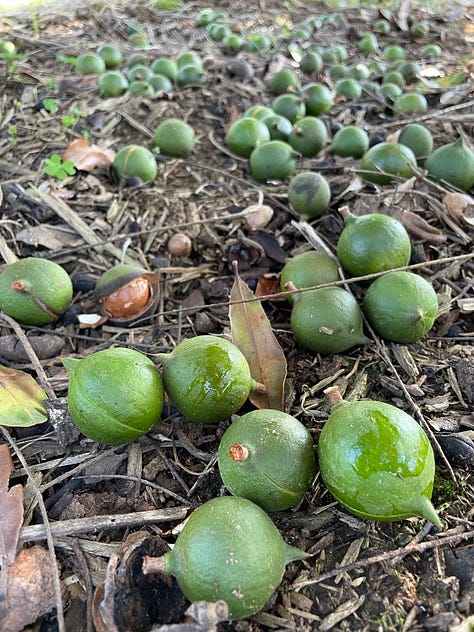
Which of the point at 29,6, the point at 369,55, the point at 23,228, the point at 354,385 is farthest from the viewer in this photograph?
the point at 29,6

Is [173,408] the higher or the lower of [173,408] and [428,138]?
the lower

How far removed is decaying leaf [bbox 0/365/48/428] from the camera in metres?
2.86

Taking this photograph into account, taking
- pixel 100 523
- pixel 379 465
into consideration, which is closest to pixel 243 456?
pixel 379 465

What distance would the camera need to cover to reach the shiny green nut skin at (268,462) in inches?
90.6

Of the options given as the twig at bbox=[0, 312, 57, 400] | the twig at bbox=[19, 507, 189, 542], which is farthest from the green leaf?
the twig at bbox=[19, 507, 189, 542]

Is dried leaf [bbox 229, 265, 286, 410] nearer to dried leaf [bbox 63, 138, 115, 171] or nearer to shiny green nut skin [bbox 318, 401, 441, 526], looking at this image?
shiny green nut skin [bbox 318, 401, 441, 526]

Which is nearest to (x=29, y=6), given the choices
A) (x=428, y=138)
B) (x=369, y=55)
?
(x=369, y=55)

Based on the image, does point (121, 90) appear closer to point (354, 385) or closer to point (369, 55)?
point (369, 55)

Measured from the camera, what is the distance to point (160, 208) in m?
4.74

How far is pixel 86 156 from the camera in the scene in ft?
16.6

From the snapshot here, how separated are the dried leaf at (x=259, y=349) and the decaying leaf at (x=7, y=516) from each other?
129 centimetres

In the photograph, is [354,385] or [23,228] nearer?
[354,385]

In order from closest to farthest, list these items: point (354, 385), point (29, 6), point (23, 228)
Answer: point (354, 385)
point (23, 228)
point (29, 6)

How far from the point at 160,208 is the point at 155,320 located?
4.61ft
